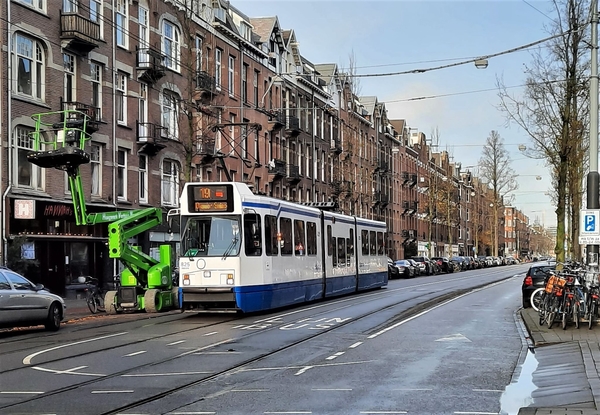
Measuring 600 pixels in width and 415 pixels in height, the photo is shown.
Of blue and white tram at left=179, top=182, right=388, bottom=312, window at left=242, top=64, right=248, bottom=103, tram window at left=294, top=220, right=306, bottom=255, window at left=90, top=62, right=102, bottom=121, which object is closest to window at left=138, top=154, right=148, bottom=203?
window at left=90, top=62, right=102, bottom=121

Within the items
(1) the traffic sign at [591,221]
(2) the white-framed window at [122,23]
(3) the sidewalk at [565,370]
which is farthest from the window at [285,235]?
(2) the white-framed window at [122,23]

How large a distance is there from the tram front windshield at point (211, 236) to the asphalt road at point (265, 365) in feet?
5.91

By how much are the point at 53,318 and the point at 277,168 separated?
35582mm

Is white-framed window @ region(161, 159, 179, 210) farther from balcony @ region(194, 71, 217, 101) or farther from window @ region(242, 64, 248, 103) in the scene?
window @ region(242, 64, 248, 103)

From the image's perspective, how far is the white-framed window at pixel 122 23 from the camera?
113ft

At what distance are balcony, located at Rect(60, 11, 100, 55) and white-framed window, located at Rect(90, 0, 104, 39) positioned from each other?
118 cm

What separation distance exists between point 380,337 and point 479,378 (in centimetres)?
507

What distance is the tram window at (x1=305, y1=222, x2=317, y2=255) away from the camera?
2528 centimetres

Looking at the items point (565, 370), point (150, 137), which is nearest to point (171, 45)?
point (150, 137)

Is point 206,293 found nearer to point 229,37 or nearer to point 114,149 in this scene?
point 114,149

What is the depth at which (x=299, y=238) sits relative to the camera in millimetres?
24328

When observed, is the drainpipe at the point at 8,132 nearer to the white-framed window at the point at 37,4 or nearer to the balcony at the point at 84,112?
the white-framed window at the point at 37,4

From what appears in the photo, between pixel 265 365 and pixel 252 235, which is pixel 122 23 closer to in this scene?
pixel 252 235

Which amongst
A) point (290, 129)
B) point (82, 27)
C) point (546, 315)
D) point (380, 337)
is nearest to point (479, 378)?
point (380, 337)
